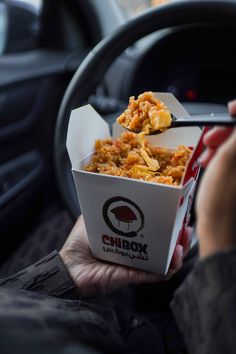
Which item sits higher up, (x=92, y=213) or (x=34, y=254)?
(x=92, y=213)

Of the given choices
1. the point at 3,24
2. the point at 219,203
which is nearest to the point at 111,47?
the point at 219,203

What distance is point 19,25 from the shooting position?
199 cm

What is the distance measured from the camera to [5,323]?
50cm

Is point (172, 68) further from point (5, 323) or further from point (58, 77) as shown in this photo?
point (5, 323)

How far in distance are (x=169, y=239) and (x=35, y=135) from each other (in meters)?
1.09

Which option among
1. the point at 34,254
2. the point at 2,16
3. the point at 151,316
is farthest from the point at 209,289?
the point at 2,16

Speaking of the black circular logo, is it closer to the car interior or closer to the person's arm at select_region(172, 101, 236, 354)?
the person's arm at select_region(172, 101, 236, 354)

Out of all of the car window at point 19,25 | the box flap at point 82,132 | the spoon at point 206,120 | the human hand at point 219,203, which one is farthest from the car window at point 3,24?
the human hand at point 219,203

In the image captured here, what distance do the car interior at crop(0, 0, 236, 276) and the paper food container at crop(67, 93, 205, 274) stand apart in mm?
287

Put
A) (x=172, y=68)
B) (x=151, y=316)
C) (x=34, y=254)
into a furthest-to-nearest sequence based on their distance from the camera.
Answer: (x=172, y=68) → (x=34, y=254) → (x=151, y=316)

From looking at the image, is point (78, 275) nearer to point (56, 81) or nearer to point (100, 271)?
point (100, 271)

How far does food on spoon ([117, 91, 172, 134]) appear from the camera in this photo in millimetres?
712

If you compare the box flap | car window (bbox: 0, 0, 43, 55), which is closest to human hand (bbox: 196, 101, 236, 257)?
the box flap

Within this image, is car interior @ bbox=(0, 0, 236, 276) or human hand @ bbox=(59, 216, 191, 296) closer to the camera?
human hand @ bbox=(59, 216, 191, 296)
